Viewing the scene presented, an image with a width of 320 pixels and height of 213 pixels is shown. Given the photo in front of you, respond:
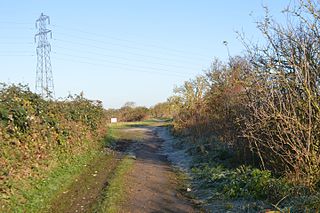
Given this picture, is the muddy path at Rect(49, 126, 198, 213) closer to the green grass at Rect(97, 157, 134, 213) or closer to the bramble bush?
the green grass at Rect(97, 157, 134, 213)

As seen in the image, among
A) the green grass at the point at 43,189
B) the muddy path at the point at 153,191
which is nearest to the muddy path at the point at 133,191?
the muddy path at the point at 153,191

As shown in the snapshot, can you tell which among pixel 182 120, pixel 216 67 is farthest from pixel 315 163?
pixel 182 120

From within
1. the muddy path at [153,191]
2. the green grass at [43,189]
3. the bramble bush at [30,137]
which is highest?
the bramble bush at [30,137]

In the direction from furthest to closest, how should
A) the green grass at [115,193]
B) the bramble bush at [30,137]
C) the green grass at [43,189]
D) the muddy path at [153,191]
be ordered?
the bramble bush at [30,137]
the muddy path at [153,191]
the green grass at [43,189]
the green grass at [115,193]

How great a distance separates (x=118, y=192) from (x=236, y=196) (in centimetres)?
327

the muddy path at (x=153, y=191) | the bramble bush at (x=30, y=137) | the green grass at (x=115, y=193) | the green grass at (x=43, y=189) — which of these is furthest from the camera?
the bramble bush at (x=30, y=137)

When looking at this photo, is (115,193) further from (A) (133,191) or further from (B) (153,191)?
(B) (153,191)

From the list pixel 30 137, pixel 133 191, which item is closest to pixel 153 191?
pixel 133 191

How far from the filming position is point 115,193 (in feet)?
34.9

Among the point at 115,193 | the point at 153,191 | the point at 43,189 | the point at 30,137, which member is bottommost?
the point at 153,191

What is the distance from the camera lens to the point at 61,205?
9828 mm

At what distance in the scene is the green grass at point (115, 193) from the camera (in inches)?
361

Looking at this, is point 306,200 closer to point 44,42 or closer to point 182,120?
point 182,120

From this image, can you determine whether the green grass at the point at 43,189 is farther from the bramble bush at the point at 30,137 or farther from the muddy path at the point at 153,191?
the muddy path at the point at 153,191
